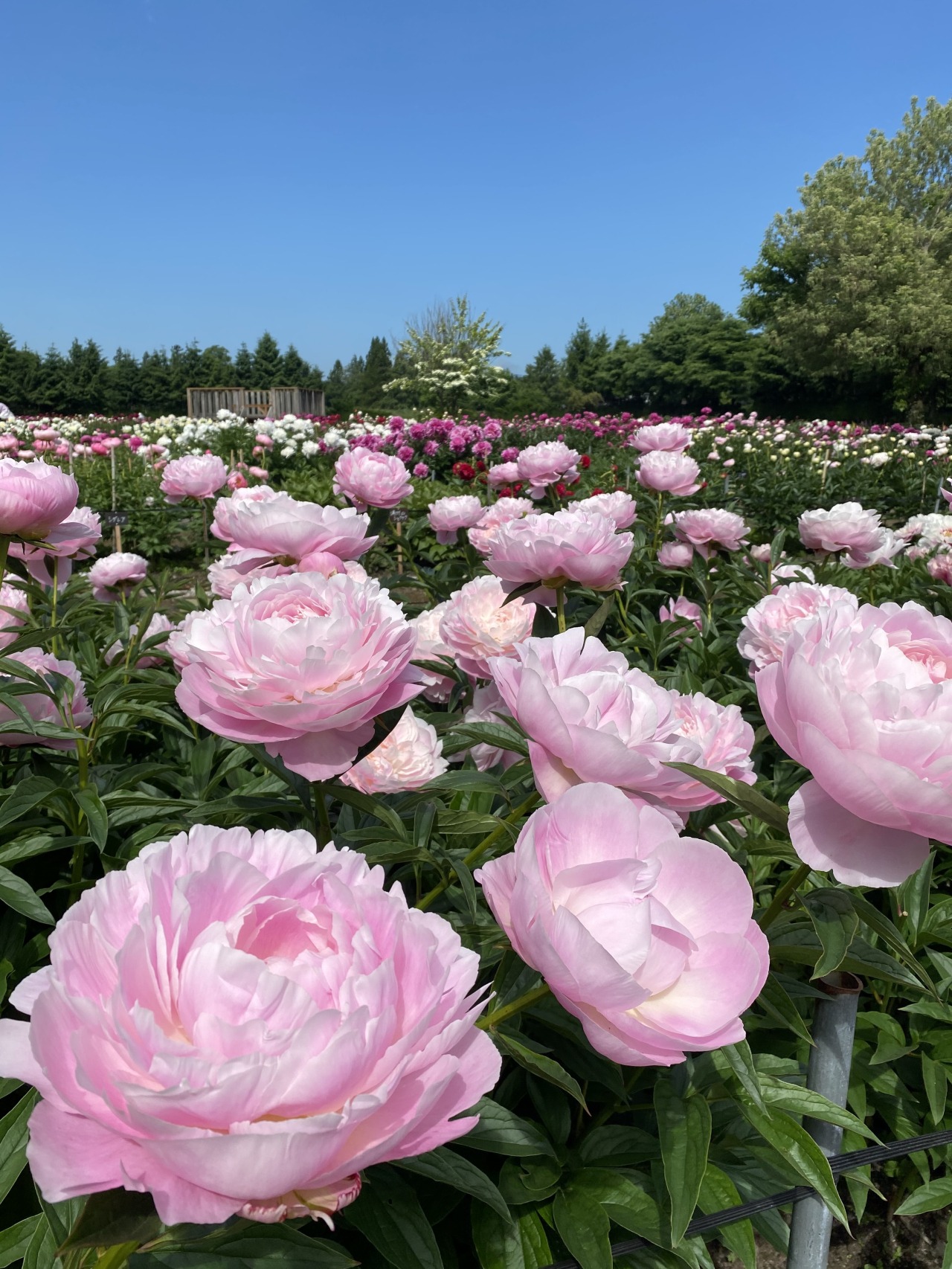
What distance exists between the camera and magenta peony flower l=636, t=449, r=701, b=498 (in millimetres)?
2432

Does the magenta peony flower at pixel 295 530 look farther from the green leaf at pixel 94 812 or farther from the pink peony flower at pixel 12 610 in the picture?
the pink peony flower at pixel 12 610

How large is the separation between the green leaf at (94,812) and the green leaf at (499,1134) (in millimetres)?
507

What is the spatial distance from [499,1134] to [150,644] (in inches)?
48.3

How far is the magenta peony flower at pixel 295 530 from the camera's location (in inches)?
43.3

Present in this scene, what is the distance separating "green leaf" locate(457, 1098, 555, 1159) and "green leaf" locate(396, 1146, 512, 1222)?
4cm

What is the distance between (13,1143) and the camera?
0.67 m

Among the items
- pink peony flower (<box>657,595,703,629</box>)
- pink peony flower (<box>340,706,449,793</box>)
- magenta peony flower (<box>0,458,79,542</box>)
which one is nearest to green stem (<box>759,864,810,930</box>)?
pink peony flower (<box>340,706,449,793</box>)

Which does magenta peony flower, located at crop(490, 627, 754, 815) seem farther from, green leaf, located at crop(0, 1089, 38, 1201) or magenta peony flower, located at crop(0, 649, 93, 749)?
magenta peony flower, located at crop(0, 649, 93, 749)

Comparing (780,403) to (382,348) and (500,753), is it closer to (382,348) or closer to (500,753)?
(500,753)

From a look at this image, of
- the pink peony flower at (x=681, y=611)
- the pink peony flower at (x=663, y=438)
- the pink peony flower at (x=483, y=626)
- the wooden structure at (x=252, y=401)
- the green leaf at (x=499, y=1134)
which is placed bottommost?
the green leaf at (x=499, y=1134)

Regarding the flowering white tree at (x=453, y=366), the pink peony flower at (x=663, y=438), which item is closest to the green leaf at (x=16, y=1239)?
the pink peony flower at (x=663, y=438)

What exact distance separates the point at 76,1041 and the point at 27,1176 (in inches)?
21.8

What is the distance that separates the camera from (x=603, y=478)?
197 inches

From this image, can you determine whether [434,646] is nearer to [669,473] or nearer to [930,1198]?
[930,1198]
